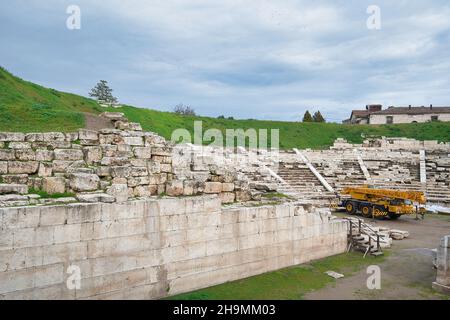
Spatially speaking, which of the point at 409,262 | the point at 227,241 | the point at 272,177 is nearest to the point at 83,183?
the point at 227,241

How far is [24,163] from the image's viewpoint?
9266 mm

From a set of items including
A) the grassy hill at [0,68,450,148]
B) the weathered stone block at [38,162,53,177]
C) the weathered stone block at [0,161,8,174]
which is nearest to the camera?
the weathered stone block at [0,161,8,174]

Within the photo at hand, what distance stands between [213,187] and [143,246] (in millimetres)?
3167

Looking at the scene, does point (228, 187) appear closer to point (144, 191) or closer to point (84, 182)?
point (144, 191)

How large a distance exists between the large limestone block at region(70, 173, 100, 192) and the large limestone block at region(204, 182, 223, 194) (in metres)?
3.11

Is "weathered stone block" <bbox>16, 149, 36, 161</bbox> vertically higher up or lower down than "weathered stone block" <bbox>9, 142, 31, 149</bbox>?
lower down

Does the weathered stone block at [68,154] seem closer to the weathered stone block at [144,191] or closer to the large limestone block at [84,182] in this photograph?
the large limestone block at [84,182]

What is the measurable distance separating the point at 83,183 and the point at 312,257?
24.1 ft

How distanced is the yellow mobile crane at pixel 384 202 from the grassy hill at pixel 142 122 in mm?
14764

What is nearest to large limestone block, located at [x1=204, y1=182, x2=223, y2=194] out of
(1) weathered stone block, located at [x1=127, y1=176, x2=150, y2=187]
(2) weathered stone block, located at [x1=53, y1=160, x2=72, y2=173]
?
(1) weathered stone block, located at [x1=127, y1=176, x2=150, y2=187]

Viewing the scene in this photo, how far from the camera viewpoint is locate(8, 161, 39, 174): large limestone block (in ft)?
30.1

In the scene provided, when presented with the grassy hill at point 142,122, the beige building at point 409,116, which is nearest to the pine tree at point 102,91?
the grassy hill at point 142,122

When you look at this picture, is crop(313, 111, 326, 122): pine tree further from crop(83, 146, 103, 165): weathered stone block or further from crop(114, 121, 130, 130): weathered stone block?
crop(83, 146, 103, 165): weathered stone block

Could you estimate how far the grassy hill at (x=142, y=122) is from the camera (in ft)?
47.3
